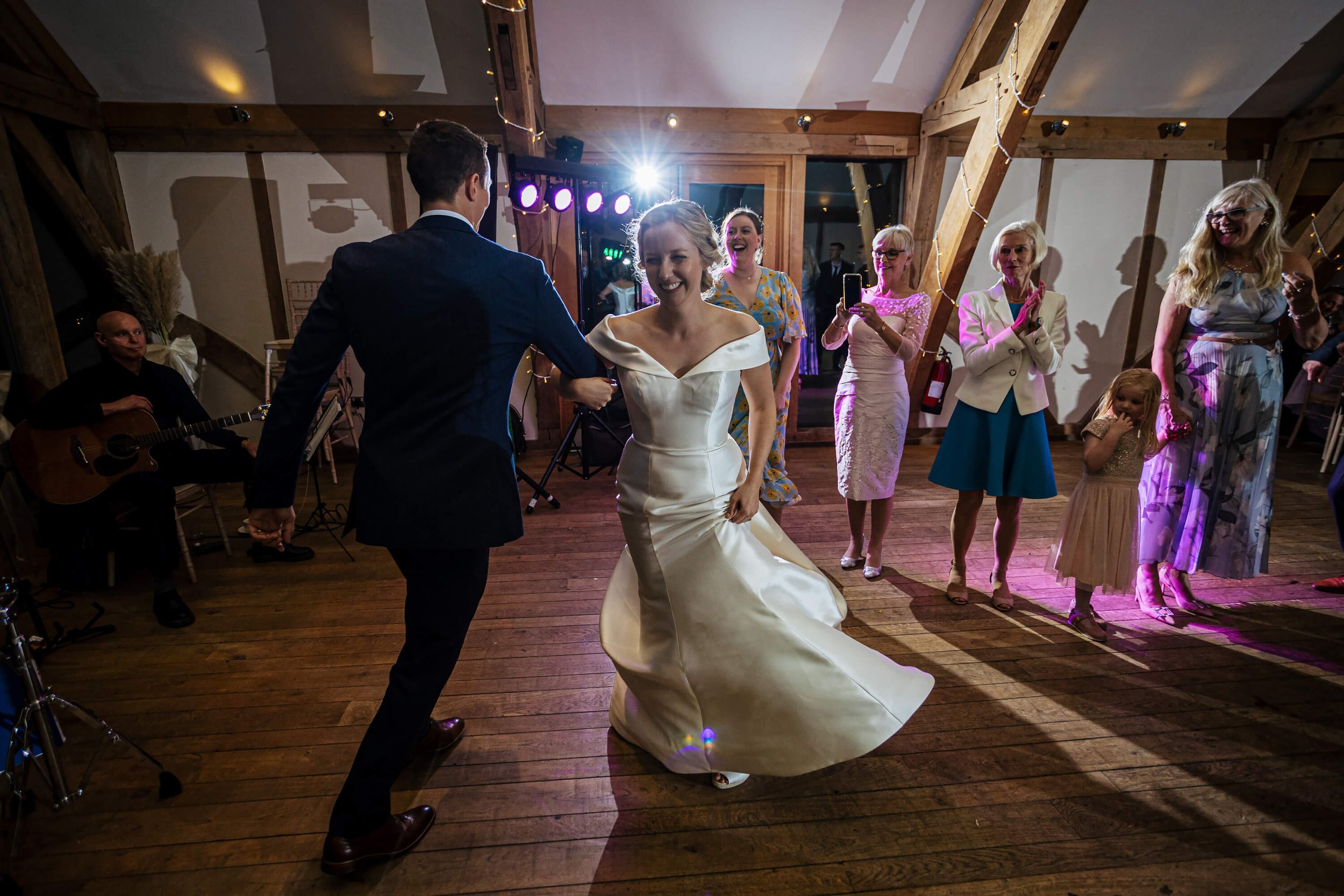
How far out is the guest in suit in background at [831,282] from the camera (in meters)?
7.40

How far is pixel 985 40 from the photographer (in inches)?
188

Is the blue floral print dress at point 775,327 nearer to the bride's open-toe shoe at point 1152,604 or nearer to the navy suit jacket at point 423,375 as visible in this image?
the navy suit jacket at point 423,375

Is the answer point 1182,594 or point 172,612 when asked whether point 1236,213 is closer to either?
point 1182,594

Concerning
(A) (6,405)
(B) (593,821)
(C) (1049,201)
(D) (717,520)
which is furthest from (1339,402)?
(A) (6,405)

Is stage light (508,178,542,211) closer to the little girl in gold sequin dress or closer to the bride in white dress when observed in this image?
the bride in white dress

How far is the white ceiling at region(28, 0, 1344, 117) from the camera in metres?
4.63

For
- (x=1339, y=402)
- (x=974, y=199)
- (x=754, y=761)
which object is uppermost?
(x=974, y=199)

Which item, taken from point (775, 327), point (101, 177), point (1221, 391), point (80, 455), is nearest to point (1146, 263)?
point (1221, 391)

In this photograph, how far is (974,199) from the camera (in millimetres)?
4762

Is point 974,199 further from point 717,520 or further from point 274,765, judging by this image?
point 274,765

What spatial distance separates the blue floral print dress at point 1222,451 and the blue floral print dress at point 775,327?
166 cm

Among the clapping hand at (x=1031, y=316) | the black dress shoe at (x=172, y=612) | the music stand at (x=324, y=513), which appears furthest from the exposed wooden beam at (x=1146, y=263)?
the black dress shoe at (x=172, y=612)

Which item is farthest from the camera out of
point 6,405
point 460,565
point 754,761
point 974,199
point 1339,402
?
point 1339,402

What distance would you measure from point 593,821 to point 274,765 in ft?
3.70
